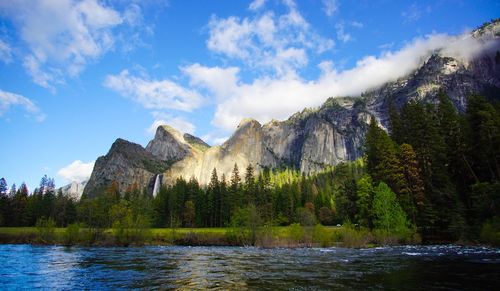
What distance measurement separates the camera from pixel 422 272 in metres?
21.8

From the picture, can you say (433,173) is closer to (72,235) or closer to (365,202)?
(365,202)

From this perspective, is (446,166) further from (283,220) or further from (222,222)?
(222,222)

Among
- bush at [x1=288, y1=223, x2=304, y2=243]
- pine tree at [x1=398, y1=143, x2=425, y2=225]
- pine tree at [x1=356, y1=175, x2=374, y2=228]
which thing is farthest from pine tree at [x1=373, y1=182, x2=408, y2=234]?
bush at [x1=288, y1=223, x2=304, y2=243]

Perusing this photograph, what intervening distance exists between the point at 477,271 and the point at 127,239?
2441 inches

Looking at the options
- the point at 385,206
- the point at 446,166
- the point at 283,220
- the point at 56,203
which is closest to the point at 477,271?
the point at 385,206

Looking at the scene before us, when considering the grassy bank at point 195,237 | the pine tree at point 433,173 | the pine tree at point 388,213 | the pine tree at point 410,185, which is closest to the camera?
the pine tree at point 433,173

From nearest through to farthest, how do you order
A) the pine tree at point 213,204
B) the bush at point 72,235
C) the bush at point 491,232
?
the bush at point 491,232
the bush at point 72,235
the pine tree at point 213,204

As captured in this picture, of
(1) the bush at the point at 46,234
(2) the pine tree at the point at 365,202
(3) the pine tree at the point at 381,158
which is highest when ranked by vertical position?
(3) the pine tree at the point at 381,158

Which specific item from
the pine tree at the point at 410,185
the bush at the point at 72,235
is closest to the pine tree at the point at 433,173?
the pine tree at the point at 410,185

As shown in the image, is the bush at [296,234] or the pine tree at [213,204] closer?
the bush at [296,234]

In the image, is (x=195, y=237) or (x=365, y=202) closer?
(x=365, y=202)

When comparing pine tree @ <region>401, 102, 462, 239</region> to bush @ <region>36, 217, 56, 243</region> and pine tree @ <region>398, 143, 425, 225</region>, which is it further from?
bush @ <region>36, 217, 56, 243</region>

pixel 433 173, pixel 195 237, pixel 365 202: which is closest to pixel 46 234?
pixel 195 237

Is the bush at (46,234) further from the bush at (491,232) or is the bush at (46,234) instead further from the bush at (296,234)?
the bush at (491,232)
